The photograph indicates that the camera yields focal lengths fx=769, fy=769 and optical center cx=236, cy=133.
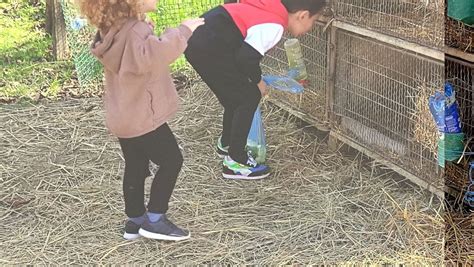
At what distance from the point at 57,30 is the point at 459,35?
345 cm

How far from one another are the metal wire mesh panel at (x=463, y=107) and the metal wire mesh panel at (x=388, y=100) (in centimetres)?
6

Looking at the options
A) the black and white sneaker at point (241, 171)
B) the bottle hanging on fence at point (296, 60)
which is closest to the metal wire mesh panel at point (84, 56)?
the bottle hanging on fence at point (296, 60)

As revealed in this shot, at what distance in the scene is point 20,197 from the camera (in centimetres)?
359

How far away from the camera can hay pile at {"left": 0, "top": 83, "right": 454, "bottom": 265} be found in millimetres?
3066

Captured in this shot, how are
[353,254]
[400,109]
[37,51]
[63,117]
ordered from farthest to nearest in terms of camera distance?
[37,51] → [63,117] → [400,109] → [353,254]

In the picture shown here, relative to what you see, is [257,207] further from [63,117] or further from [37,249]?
[63,117]

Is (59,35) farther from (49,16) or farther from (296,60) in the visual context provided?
(296,60)

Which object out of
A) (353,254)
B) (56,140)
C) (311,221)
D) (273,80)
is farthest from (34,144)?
(353,254)

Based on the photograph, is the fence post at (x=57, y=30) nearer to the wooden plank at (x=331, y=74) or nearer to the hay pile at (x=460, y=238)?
the wooden plank at (x=331, y=74)

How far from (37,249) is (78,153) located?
3.07ft

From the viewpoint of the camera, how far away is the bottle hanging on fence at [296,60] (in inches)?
160

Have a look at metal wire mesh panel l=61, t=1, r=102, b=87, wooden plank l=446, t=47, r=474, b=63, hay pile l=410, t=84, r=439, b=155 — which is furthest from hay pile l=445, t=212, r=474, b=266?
metal wire mesh panel l=61, t=1, r=102, b=87

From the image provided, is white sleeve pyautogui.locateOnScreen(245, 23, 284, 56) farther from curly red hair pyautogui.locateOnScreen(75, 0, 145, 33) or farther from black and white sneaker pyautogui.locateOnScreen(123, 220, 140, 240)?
black and white sneaker pyautogui.locateOnScreen(123, 220, 140, 240)

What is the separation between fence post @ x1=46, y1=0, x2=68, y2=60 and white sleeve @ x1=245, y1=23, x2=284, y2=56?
104 inches
